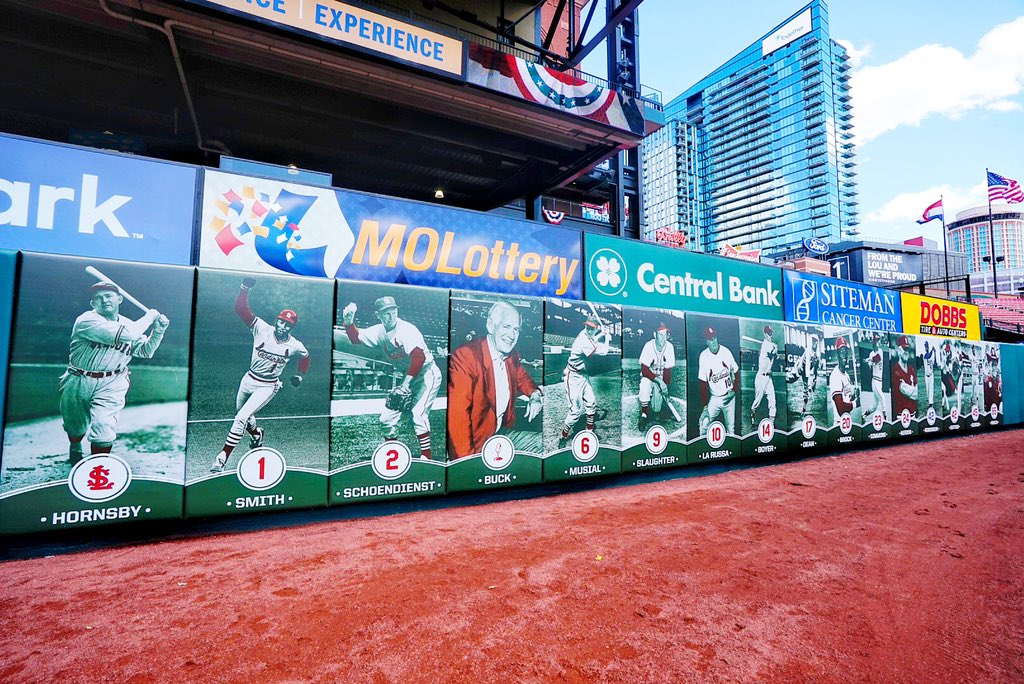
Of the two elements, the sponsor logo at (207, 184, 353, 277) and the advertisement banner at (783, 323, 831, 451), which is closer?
the sponsor logo at (207, 184, 353, 277)

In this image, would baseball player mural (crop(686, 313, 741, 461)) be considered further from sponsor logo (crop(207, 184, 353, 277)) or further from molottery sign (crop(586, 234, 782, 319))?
sponsor logo (crop(207, 184, 353, 277))

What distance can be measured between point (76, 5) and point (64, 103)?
433 cm

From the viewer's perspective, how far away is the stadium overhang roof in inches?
319

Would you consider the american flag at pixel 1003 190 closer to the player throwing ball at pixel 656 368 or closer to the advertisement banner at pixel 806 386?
the advertisement banner at pixel 806 386

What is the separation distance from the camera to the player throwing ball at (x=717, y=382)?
8.70 metres

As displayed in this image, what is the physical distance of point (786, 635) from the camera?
309cm

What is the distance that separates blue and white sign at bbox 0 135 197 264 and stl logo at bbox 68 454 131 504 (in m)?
2.21

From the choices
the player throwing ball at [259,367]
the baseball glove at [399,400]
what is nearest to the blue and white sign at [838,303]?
the baseball glove at [399,400]

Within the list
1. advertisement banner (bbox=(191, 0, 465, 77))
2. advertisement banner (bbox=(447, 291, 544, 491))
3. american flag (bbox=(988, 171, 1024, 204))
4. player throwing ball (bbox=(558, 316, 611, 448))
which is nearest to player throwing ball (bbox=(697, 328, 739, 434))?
player throwing ball (bbox=(558, 316, 611, 448))

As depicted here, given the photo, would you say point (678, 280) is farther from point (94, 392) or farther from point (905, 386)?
point (94, 392)

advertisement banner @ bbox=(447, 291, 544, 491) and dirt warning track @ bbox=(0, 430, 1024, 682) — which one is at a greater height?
advertisement banner @ bbox=(447, 291, 544, 491)

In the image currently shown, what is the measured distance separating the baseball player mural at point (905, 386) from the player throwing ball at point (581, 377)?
969 centimetres

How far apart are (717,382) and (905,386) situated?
24.3 feet

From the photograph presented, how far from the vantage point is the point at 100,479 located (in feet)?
14.8
